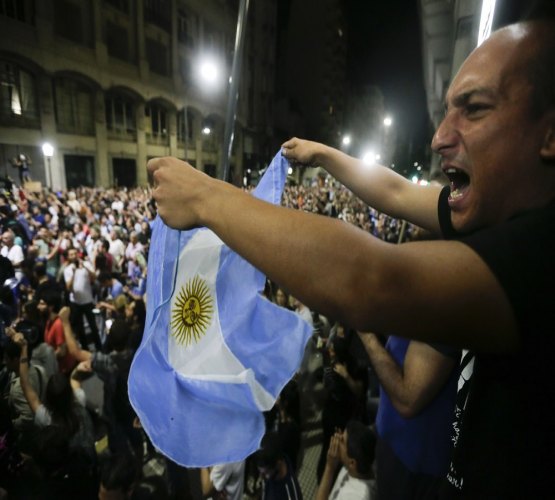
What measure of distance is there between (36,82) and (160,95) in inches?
438

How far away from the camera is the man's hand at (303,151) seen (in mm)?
2022

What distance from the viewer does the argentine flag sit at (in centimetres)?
177

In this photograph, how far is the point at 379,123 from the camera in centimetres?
10781

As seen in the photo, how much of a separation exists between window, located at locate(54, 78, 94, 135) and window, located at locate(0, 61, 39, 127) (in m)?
1.54

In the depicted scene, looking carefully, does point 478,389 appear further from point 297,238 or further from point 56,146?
point 56,146

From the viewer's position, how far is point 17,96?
21516 millimetres

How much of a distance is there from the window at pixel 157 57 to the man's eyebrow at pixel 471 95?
34.8 meters

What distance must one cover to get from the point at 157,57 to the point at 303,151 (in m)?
35.2

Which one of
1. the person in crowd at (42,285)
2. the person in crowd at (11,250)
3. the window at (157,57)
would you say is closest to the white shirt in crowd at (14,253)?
the person in crowd at (11,250)

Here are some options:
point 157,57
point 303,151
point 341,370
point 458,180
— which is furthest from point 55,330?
point 157,57

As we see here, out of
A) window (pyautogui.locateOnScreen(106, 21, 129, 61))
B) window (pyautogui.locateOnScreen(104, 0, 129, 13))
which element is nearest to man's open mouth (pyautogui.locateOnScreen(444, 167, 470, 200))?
window (pyautogui.locateOnScreen(106, 21, 129, 61))

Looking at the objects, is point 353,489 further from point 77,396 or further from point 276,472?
point 77,396

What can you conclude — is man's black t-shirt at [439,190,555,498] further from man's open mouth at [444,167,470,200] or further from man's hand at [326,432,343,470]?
man's hand at [326,432,343,470]

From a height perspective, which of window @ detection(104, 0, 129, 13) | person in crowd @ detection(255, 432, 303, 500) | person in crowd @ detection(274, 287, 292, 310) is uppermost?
window @ detection(104, 0, 129, 13)
